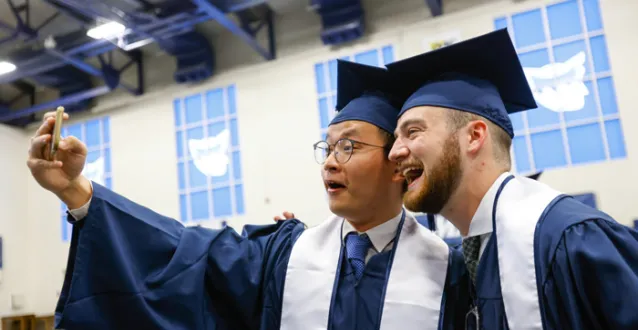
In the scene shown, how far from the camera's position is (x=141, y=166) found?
10.7 meters

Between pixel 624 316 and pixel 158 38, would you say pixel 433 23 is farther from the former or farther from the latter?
pixel 624 316

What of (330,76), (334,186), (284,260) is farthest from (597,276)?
(330,76)

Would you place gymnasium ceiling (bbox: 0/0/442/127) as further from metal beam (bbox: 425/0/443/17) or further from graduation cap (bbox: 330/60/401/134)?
graduation cap (bbox: 330/60/401/134)

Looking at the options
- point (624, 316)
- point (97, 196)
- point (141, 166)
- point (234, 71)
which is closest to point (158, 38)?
point (234, 71)

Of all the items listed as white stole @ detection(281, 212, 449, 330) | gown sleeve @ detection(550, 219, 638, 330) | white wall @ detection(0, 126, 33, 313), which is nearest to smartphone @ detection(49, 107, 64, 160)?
white stole @ detection(281, 212, 449, 330)

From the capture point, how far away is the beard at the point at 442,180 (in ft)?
5.85

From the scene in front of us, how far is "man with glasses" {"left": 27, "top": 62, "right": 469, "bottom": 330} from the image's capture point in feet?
6.20

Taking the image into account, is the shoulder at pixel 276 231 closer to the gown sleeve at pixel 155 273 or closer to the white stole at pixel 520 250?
the gown sleeve at pixel 155 273

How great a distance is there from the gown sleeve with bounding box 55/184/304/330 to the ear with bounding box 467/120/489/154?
860 mm

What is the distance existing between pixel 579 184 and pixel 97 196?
6.70 metres

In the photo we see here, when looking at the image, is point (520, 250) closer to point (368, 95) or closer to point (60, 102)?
point (368, 95)

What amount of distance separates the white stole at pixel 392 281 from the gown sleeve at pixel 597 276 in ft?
1.77

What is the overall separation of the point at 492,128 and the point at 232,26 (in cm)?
777

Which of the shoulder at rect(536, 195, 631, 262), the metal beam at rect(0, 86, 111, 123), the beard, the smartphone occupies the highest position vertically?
the metal beam at rect(0, 86, 111, 123)
